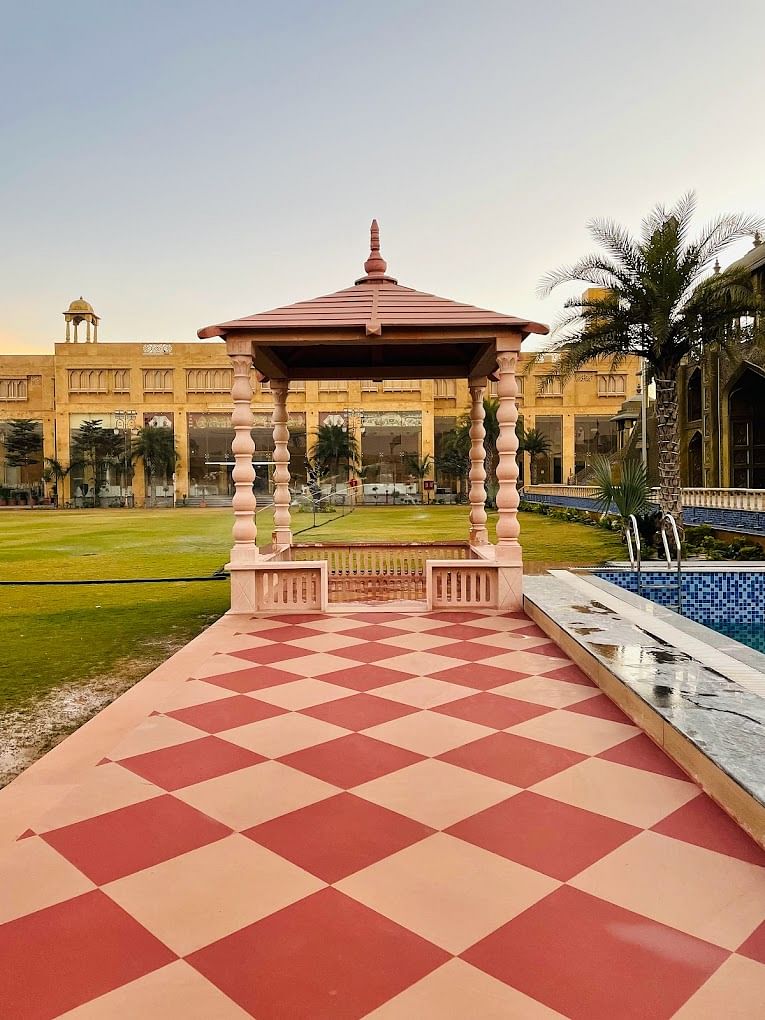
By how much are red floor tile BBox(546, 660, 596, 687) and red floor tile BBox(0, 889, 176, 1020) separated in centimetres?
355

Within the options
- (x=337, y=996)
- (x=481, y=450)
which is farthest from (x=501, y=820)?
(x=481, y=450)

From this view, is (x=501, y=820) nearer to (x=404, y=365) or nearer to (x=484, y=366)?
(x=484, y=366)

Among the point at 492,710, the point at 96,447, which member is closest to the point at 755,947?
the point at 492,710

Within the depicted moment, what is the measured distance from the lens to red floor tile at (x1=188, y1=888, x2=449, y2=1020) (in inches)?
79.7

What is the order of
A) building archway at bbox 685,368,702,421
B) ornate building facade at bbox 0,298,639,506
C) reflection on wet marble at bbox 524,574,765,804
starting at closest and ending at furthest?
reflection on wet marble at bbox 524,574,765,804 → building archway at bbox 685,368,702,421 → ornate building facade at bbox 0,298,639,506

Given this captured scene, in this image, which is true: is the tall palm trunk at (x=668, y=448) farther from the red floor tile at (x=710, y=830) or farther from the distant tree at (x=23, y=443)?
the distant tree at (x=23, y=443)

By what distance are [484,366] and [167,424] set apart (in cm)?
4736

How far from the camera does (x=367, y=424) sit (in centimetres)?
5309

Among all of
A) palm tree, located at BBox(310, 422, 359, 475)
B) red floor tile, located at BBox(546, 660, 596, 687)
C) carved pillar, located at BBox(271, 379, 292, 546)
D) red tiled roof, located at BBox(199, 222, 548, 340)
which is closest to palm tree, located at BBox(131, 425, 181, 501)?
palm tree, located at BBox(310, 422, 359, 475)

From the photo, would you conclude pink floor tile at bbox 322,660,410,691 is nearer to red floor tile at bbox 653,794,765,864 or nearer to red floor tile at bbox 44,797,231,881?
red floor tile at bbox 44,797,231,881

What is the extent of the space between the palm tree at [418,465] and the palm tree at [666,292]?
36687 mm

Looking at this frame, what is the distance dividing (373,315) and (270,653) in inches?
150

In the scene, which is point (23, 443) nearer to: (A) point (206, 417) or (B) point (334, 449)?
(A) point (206, 417)

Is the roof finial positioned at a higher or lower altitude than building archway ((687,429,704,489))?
higher
